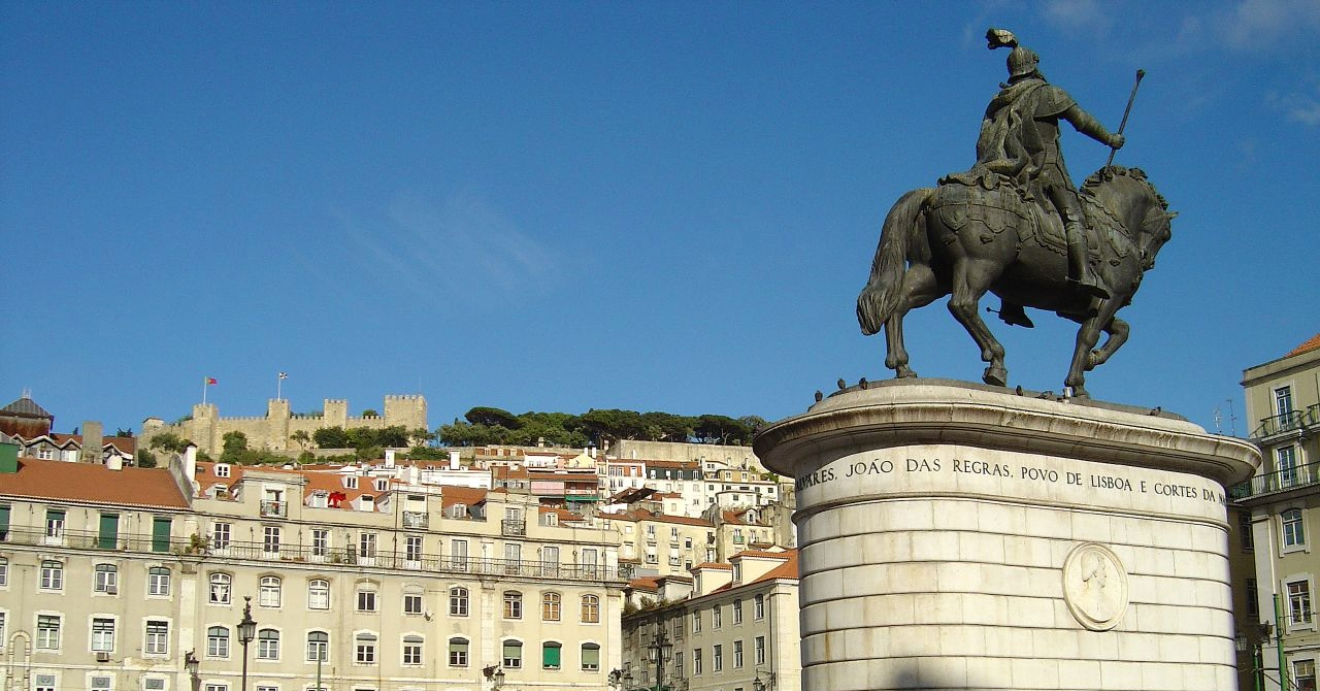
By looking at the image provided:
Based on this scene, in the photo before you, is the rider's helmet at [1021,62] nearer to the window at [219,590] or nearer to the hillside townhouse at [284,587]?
the hillside townhouse at [284,587]

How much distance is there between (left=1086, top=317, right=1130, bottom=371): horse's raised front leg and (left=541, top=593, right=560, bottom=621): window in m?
53.4

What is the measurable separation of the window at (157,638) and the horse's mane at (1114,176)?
52.7 metres

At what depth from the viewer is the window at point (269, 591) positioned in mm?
68375

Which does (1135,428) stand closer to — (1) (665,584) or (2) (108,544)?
(2) (108,544)

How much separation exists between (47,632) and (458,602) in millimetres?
16162

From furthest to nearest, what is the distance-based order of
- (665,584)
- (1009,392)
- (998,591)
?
(665,584) < (1009,392) < (998,591)

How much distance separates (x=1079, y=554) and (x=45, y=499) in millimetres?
55901

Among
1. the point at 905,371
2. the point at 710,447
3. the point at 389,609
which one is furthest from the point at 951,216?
the point at 710,447

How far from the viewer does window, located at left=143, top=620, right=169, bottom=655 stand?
66250mm

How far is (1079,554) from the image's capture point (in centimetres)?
1906

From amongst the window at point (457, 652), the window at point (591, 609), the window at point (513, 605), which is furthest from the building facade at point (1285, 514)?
the window at point (457, 652)

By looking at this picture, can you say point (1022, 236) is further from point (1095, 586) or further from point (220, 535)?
point (220, 535)

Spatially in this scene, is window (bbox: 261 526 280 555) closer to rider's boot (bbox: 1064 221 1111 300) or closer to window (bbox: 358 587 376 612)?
window (bbox: 358 587 376 612)

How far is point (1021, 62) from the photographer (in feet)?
69.8
